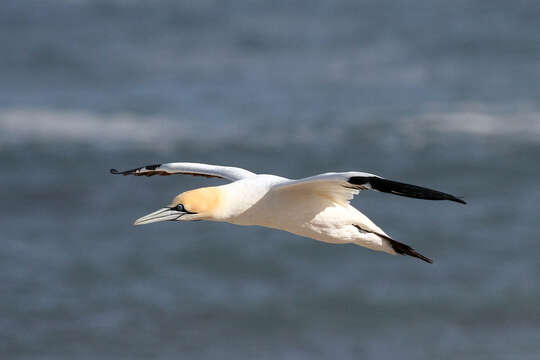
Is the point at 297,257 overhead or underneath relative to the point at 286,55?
underneath

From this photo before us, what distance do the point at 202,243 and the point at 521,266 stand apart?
608 cm

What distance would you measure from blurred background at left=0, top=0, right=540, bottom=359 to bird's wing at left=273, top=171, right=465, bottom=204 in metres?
9.50

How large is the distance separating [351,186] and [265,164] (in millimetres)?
17135

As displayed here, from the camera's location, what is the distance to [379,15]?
33469 millimetres

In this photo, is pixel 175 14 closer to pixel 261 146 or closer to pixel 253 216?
pixel 261 146

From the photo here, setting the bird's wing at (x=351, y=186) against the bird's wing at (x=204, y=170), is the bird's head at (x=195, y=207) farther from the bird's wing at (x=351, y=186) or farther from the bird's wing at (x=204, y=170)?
the bird's wing at (x=204, y=170)

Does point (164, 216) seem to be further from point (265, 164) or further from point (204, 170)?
point (265, 164)

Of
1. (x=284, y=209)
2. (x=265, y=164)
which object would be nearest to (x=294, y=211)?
(x=284, y=209)

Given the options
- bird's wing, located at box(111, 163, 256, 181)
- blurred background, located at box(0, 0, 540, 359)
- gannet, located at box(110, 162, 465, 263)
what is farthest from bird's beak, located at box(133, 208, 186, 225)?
blurred background, located at box(0, 0, 540, 359)

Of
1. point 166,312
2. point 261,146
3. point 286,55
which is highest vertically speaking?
point 286,55

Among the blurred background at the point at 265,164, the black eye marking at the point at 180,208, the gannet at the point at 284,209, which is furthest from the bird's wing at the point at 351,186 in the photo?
the blurred background at the point at 265,164

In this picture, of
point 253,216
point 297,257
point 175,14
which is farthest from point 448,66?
point 253,216

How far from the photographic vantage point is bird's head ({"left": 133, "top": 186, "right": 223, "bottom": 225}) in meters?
8.38

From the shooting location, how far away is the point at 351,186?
25.0ft
